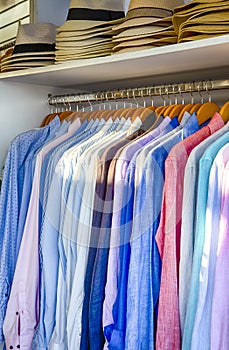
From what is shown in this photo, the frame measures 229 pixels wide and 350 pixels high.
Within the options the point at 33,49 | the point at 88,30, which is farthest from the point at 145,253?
the point at 33,49

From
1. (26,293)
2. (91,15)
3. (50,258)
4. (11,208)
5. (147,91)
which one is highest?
(91,15)

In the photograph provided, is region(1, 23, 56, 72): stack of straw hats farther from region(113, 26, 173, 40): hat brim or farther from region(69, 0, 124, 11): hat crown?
region(113, 26, 173, 40): hat brim

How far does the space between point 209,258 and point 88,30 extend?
0.75 meters

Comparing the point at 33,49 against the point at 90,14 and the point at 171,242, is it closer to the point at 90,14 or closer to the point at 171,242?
the point at 90,14

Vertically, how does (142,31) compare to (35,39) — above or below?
below

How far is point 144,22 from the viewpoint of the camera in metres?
1.12

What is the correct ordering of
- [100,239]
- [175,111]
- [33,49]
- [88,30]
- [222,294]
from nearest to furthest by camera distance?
[222,294], [100,239], [175,111], [88,30], [33,49]

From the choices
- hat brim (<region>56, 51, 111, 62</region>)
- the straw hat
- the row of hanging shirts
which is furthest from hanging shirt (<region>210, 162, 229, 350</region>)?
hat brim (<region>56, 51, 111, 62</region>)

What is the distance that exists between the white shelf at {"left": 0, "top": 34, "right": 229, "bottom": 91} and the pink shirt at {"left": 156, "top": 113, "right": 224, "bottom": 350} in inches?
7.8

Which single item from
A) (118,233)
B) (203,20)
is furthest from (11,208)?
(203,20)

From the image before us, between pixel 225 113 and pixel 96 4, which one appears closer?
pixel 225 113

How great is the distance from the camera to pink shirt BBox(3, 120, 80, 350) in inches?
49.1

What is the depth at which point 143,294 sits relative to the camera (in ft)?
3.24

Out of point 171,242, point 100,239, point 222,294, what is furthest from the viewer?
point 100,239
